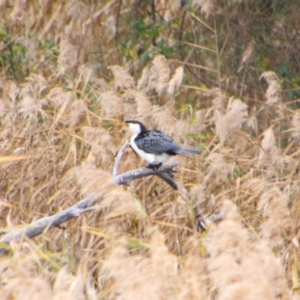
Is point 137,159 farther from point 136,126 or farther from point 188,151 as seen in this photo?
point 188,151

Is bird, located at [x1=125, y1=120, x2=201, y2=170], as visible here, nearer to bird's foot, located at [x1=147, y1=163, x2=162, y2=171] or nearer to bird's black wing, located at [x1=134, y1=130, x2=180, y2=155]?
bird's black wing, located at [x1=134, y1=130, x2=180, y2=155]

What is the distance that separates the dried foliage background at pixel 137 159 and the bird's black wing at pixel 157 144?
0.24 meters

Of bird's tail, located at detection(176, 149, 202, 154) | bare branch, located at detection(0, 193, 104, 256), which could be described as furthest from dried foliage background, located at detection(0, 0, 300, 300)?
bird's tail, located at detection(176, 149, 202, 154)

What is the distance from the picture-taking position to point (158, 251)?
4.34 metres

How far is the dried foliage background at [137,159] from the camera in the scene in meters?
4.38

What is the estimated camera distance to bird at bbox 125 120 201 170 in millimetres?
6301

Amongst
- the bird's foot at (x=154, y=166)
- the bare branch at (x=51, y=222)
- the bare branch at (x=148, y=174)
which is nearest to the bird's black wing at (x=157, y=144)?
the bird's foot at (x=154, y=166)

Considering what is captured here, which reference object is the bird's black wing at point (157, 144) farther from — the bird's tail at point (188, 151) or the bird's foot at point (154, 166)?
the bird's foot at point (154, 166)

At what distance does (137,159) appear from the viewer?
22.4 feet

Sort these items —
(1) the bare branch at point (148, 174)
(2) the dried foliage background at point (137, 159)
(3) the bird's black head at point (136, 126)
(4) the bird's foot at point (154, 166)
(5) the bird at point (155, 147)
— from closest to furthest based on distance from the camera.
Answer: (2) the dried foliage background at point (137, 159)
(1) the bare branch at point (148, 174)
(4) the bird's foot at point (154, 166)
(5) the bird at point (155, 147)
(3) the bird's black head at point (136, 126)

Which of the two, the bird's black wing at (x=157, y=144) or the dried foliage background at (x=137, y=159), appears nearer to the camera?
the dried foliage background at (x=137, y=159)

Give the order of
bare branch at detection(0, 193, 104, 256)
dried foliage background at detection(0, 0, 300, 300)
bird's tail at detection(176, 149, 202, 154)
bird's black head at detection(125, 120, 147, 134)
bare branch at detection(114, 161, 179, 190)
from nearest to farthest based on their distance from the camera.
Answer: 1. dried foliage background at detection(0, 0, 300, 300)
2. bare branch at detection(0, 193, 104, 256)
3. bare branch at detection(114, 161, 179, 190)
4. bird's tail at detection(176, 149, 202, 154)
5. bird's black head at detection(125, 120, 147, 134)

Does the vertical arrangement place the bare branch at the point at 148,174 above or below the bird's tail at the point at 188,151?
above

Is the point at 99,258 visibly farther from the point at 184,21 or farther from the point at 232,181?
the point at 184,21
